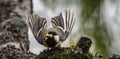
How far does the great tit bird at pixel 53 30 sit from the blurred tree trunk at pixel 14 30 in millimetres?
69

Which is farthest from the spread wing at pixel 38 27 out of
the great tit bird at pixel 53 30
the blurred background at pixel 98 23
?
the blurred background at pixel 98 23

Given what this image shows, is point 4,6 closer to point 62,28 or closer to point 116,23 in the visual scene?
point 62,28

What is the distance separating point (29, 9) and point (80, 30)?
50 centimetres

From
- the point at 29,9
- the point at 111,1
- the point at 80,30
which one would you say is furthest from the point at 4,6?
the point at 111,1

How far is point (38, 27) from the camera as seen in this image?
1193 mm

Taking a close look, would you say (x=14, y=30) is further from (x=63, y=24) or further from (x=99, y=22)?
(x=99, y=22)

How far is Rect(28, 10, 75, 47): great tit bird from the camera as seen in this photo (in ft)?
3.79

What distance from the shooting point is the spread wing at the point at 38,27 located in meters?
1.16

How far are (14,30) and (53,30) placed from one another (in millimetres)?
305

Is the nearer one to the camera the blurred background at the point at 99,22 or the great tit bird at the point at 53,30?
the great tit bird at the point at 53,30

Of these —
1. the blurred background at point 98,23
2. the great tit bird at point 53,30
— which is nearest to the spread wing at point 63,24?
the great tit bird at point 53,30

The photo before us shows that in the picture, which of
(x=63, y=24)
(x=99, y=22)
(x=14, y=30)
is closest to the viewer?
(x=63, y=24)

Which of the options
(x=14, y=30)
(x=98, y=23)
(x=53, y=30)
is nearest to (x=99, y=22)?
(x=98, y=23)

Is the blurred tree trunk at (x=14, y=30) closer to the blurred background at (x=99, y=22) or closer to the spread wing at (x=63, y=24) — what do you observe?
the spread wing at (x=63, y=24)
